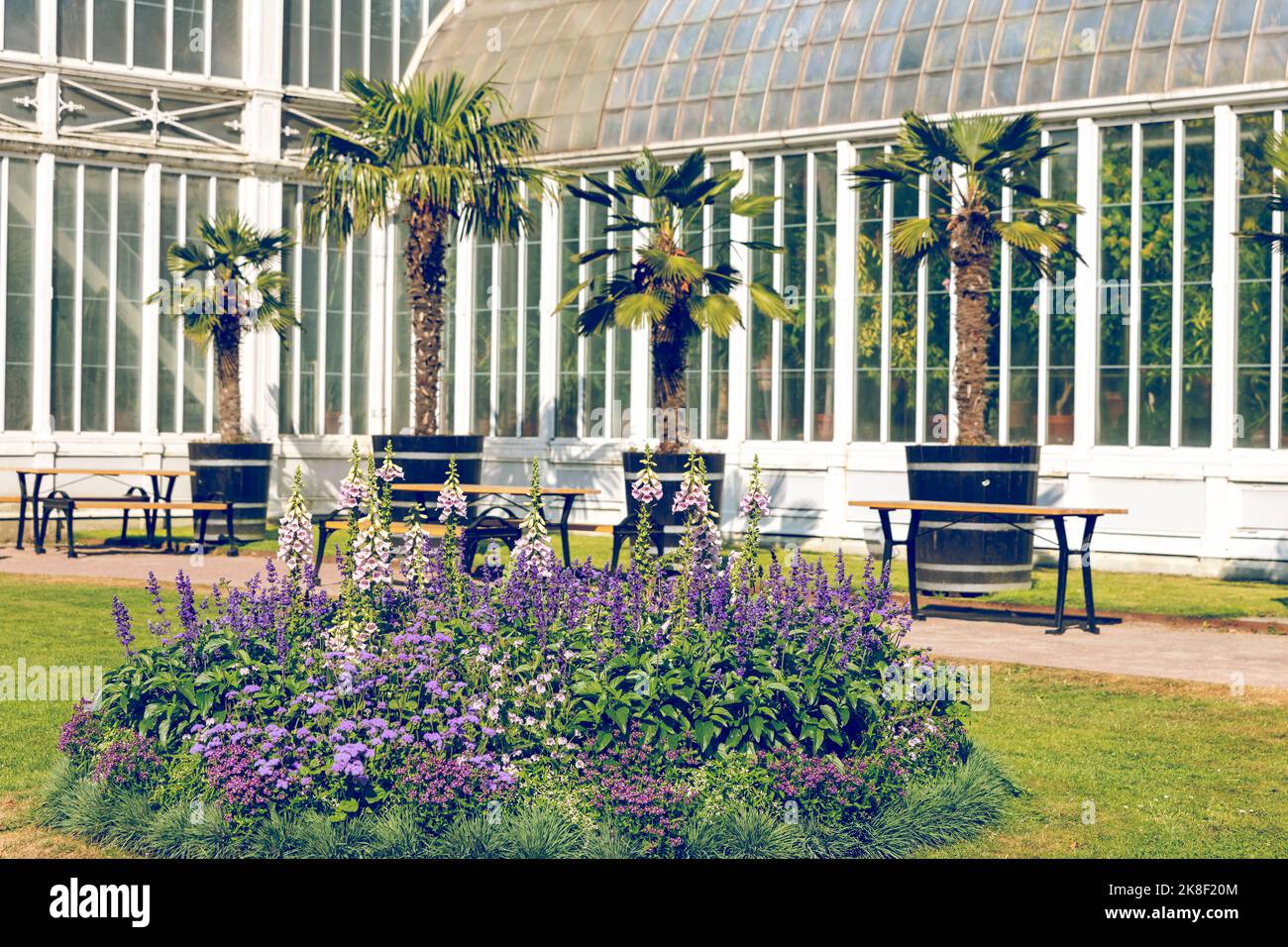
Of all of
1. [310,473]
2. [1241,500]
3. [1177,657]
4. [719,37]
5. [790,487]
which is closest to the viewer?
[1177,657]

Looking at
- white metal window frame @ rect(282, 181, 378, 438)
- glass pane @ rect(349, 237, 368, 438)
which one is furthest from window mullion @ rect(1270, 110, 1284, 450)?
glass pane @ rect(349, 237, 368, 438)

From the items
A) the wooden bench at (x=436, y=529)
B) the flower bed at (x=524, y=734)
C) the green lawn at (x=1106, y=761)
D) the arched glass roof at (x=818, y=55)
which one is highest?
the arched glass roof at (x=818, y=55)

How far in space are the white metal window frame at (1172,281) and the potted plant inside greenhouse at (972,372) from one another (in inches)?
95.6

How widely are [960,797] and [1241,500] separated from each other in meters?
11.6

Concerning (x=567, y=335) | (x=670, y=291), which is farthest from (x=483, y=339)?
(x=670, y=291)

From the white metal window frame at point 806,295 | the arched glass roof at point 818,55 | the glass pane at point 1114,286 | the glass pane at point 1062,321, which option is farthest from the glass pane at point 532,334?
the glass pane at point 1114,286

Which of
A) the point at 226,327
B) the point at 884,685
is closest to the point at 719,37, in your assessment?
the point at 226,327

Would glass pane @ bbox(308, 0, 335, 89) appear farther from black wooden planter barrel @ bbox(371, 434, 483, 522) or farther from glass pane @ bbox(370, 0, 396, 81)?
black wooden planter barrel @ bbox(371, 434, 483, 522)

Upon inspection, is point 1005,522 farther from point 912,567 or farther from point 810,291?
point 810,291

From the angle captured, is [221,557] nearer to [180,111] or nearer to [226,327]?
[226,327]

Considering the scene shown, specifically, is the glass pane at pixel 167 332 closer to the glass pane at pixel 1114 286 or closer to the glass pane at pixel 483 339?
the glass pane at pixel 483 339

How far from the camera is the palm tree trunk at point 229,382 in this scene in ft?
66.5

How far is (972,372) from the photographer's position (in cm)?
1470

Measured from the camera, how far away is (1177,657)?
1080 cm
